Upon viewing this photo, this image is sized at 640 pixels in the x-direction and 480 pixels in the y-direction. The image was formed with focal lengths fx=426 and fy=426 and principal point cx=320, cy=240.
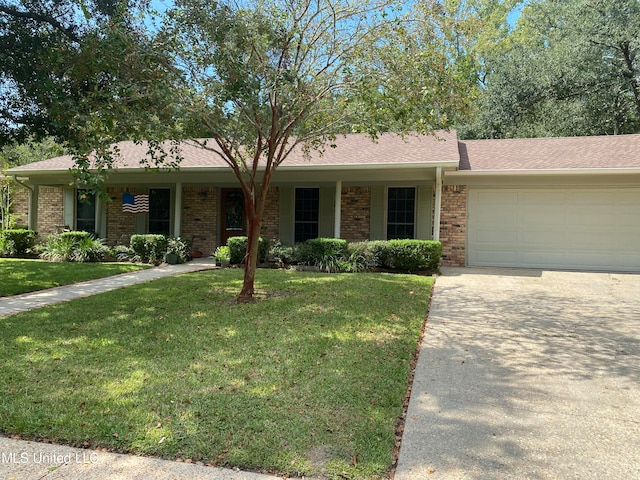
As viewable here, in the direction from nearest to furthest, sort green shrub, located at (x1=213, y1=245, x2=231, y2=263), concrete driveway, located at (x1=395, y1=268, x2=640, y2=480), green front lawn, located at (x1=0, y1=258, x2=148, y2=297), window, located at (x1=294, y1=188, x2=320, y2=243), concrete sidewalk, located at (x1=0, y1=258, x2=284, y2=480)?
concrete sidewalk, located at (x1=0, y1=258, x2=284, y2=480), concrete driveway, located at (x1=395, y1=268, x2=640, y2=480), green front lawn, located at (x1=0, y1=258, x2=148, y2=297), green shrub, located at (x1=213, y1=245, x2=231, y2=263), window, located at (x1=294, y1=188, x2=320, y2=243)

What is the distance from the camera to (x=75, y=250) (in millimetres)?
12414

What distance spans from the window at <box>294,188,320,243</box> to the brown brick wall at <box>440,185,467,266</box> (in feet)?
12.5

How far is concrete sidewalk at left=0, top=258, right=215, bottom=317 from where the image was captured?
6551 millimetres

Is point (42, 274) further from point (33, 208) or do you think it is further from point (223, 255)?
point (33, 208)

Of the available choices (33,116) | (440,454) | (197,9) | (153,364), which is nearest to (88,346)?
(153,364)

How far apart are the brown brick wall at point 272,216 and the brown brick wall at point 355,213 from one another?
6.75ft

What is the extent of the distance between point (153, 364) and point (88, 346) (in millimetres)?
1032

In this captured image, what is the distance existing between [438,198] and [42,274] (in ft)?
30.7

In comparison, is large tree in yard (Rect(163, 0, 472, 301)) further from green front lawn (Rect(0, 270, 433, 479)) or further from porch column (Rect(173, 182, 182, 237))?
porch column (Rect(173, 182, 182, 237))

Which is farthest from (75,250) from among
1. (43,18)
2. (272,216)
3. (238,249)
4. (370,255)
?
(370,255)

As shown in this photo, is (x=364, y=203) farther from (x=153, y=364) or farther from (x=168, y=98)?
(x=153, y=364)

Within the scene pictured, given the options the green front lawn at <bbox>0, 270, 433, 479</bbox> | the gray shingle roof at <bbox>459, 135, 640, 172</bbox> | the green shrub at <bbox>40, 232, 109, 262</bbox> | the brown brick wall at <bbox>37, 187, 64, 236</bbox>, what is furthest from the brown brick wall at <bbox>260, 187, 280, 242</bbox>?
the brown brick wall at <bbox>37, 187, 64, 236</bbox>

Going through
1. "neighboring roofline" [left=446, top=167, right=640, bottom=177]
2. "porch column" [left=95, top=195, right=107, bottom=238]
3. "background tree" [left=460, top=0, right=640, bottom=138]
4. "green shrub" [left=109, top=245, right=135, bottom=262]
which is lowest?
"green shrub" [left=109, top=245, right=135, bottom=262]

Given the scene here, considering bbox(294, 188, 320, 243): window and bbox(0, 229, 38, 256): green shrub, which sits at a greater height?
bbox(294, 188, 320, 243): window
